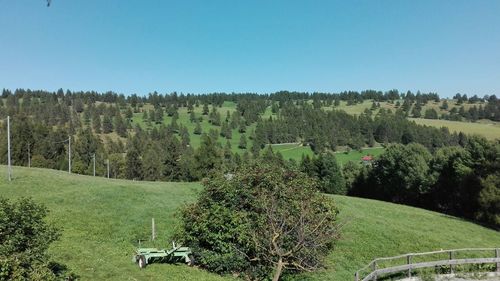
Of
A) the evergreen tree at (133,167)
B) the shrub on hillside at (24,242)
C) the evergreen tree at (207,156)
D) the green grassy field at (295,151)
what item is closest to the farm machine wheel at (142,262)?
the shrub on hillside at (24,242)

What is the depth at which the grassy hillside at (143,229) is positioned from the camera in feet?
71.9

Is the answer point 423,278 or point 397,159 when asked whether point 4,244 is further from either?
point 397,159

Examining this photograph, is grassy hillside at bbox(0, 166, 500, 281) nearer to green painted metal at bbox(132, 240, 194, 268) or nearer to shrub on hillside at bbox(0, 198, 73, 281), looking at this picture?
green painted metal at bbox(132, 240, 194, 268)

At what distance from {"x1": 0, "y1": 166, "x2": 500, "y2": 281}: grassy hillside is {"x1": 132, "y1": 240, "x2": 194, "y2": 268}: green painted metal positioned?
50 centimetres

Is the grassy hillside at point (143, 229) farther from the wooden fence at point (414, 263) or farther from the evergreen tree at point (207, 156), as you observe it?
the evergreen tree at point (207, 156)

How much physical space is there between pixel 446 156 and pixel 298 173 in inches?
2328

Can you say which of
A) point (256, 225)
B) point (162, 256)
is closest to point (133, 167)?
point (162, 256)

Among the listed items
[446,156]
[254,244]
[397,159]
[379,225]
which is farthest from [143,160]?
[254,244]

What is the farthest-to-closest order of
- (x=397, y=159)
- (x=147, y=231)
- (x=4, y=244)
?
(x=397, y=159), (x=147, y=231), (x=4, y=244)

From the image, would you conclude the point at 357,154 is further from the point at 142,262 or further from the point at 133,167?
the point at 142,262

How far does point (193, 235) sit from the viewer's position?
2434 centimetres

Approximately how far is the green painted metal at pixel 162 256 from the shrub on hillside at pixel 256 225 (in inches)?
25.2

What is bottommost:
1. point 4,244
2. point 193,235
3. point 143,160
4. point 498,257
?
point 143,160

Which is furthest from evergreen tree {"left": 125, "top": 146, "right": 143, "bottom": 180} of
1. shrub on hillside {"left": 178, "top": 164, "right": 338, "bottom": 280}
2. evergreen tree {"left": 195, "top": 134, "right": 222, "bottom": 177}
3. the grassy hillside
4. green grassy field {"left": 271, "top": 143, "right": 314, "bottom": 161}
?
shrub on hillside {"left": 178, "top": 164, "right": 338, "bottom": 280}
